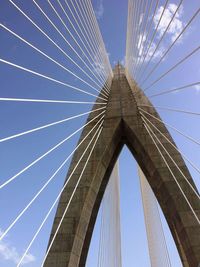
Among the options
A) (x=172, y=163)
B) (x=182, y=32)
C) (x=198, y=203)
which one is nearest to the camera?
(x=182, y=32)

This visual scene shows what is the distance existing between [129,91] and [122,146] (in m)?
2.25

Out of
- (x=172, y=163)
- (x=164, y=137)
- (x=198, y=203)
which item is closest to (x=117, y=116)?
(x=164, y=137)

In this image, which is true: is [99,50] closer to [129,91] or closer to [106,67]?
[106,67]

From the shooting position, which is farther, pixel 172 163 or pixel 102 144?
pixel 102 144

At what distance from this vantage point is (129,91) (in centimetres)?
1392

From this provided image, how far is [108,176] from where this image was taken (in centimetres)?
1422

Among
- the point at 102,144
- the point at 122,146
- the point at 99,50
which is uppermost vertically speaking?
the point at 99,50

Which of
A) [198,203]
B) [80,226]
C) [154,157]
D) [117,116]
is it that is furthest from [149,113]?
[80,226]

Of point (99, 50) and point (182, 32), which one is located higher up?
point (99, 50)

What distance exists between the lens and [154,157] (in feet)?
39.3

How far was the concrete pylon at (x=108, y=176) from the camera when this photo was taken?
1021cm

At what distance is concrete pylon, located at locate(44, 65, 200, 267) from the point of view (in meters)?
10.2

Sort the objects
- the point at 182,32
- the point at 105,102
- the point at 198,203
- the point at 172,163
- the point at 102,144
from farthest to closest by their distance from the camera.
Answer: the point at 105,102 < the point at 102,144 < the point at 172,163 < the point at 198,203 < the point at 182,32

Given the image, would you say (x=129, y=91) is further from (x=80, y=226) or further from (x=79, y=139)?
(x=80, y=226)
